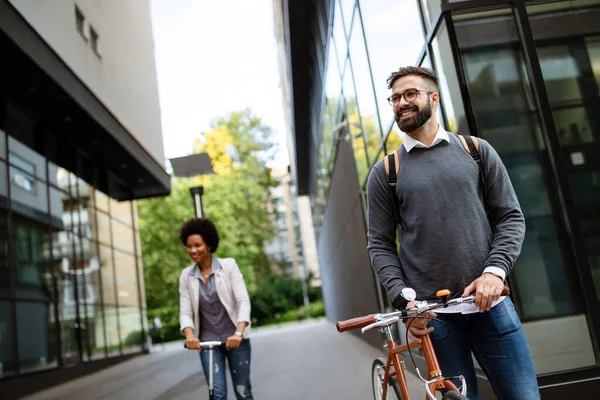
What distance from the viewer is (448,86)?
18.0 ft

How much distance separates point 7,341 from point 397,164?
12328 millimetres

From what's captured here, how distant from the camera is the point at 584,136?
16.9 feet

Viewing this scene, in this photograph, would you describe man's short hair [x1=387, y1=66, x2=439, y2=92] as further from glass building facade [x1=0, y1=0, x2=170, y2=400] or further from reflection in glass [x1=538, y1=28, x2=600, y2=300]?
glass building facade [x1=0, y1=0, x2=170, y2=400]

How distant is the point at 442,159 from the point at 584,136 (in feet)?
10.6

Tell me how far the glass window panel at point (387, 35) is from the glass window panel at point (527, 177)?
3.32ft

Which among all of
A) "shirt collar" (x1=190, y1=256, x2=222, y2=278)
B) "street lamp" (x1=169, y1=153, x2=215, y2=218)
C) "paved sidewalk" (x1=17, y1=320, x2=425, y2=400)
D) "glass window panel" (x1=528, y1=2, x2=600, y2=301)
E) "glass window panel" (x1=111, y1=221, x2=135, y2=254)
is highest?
"glass window panel" (x1=111, y1=221, x2=135, y2=254)

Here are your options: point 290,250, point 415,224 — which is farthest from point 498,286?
point 290,250

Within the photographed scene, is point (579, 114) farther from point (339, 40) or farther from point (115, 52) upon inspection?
point (115, 52)

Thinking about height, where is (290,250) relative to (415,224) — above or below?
above

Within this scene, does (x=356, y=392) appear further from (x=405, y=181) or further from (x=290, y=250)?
(x=290, y=250)

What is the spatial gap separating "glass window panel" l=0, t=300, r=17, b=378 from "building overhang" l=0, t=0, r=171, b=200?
168 inches

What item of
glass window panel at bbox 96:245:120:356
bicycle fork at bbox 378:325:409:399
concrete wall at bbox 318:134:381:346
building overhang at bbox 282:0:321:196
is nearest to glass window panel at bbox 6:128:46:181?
glass window panel at bbox 96:245:120:356

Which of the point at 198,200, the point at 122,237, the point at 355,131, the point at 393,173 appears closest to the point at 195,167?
the point at 198,200

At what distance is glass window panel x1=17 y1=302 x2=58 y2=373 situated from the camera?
524 inches
